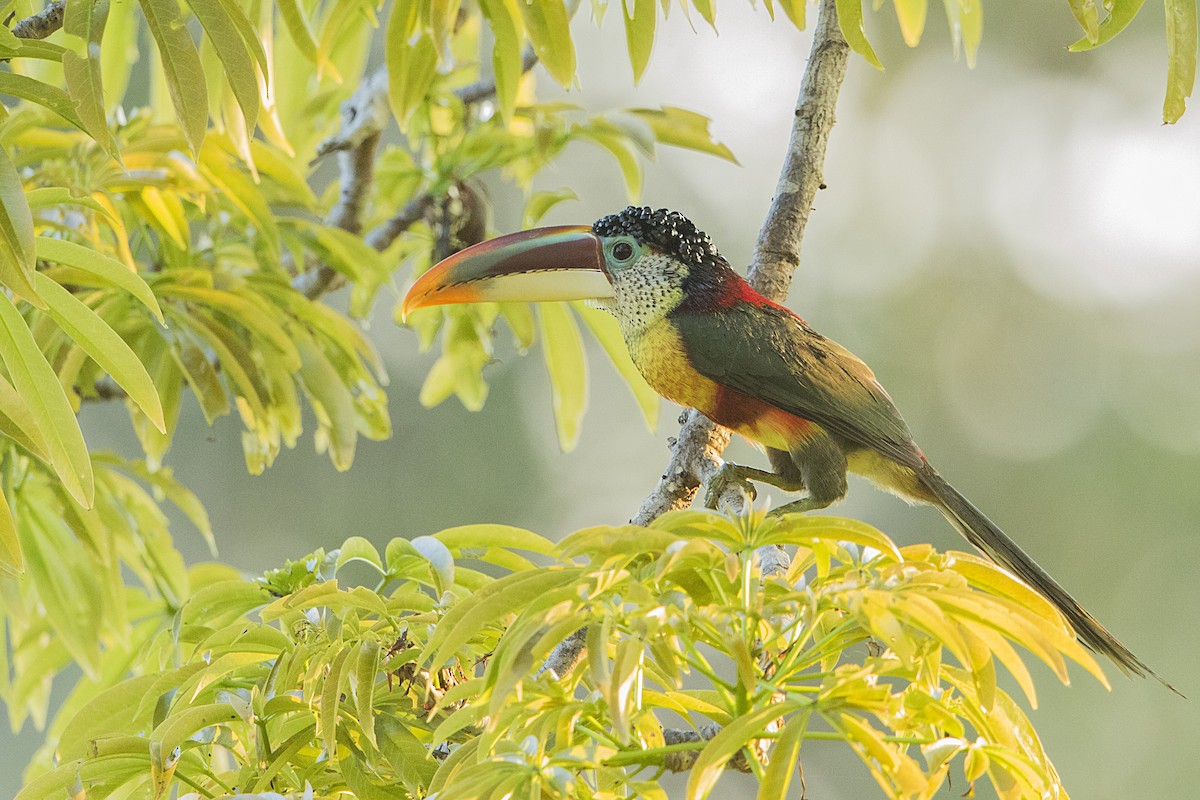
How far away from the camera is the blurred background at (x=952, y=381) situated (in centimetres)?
714

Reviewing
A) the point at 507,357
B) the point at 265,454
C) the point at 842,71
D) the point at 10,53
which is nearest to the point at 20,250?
the point at 10,53

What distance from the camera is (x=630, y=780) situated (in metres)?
1.08

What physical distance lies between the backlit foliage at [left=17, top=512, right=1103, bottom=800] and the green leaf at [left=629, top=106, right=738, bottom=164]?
4.11 ft

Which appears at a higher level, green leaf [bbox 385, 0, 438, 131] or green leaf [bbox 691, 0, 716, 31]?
green leaf [bbox 385, 0, 438, 131]

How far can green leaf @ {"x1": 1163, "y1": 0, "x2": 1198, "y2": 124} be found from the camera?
4.52 ft

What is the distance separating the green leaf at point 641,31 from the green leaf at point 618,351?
30.0 inches

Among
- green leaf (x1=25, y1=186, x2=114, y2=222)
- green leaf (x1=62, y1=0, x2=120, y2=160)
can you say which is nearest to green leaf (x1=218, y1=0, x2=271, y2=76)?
green leaf (x1=62, y1=0, x2=120, y2=160)

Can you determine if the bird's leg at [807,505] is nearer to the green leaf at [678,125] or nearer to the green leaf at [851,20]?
the green leaf at [851,20]

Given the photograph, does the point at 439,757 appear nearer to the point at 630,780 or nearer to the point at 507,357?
the point at 630,780

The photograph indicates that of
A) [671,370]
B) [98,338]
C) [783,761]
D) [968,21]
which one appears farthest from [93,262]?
[968,21]

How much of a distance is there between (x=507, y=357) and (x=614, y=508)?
54.4 inches

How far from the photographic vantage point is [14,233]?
3.84 feet

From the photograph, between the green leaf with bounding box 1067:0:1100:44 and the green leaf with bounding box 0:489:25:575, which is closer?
the green leaf with bounding box 0:489:25:575

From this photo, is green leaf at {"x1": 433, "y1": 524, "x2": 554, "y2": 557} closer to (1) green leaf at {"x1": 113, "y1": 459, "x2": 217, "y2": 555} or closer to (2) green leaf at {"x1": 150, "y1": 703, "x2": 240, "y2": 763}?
(2) green leaf at {"x1": 150, "y1": 703, "x2": 240, "y2": 763}
